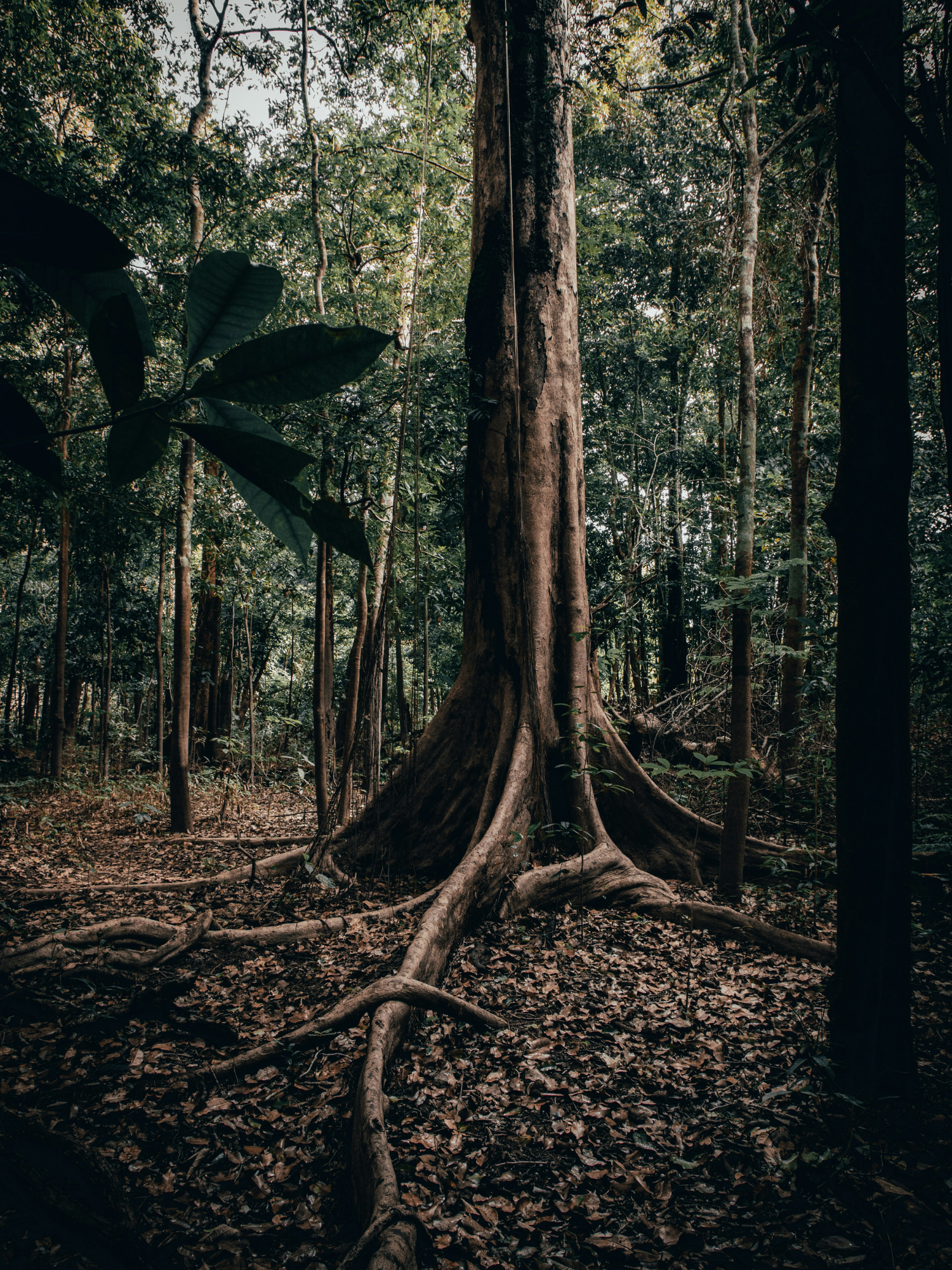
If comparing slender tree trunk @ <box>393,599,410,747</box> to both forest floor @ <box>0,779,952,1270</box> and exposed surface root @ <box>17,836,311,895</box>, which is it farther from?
exposed surface root @ <box>17,836,311,895</box>

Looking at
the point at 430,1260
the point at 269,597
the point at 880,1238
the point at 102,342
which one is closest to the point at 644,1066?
the point at 880,1238

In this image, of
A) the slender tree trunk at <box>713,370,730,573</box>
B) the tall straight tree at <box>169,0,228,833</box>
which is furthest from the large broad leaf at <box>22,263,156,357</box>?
the tall straight tree at <box>169,0,228,833</box>

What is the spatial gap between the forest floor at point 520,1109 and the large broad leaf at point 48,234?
1138mm

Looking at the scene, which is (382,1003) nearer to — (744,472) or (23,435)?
(23,435)

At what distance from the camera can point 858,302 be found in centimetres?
204

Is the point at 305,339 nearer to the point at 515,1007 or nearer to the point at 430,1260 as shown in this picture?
the point at 430,1260

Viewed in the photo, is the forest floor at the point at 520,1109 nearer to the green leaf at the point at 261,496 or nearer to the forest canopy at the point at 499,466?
the forest canopy at the point at 499,466

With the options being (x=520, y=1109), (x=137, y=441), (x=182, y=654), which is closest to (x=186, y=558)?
(x=182, y=654)

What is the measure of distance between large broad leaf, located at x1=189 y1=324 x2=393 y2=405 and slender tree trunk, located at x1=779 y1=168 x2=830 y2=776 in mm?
6904

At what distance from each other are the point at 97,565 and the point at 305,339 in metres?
12.2

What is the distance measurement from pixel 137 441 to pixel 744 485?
417 centimetres

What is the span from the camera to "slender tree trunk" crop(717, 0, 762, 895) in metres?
4.04

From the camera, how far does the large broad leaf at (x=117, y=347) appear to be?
1.70 feet

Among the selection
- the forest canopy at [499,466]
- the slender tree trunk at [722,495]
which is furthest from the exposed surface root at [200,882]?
the slender tree trunk at [722,495]
